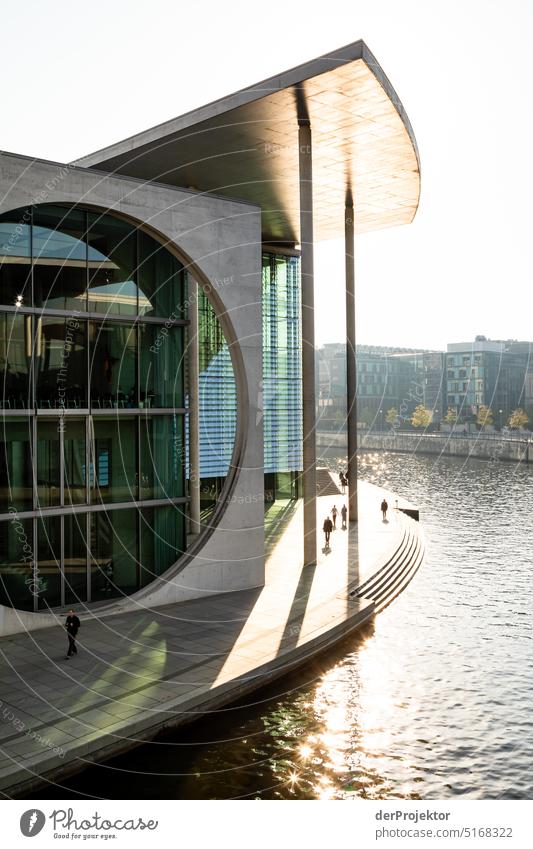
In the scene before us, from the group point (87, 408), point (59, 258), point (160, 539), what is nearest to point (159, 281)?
point (59, 258)

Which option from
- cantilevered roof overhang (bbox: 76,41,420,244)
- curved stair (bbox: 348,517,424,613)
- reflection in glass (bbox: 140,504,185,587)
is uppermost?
cantilevered roof overhang (bbox: 76,41,420,244)

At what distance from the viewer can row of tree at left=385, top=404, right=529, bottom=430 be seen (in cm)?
10406

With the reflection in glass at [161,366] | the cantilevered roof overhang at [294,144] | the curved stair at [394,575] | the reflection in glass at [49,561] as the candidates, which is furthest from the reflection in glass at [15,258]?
the curved stair at [394,575]

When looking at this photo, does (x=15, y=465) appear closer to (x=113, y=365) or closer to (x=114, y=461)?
(x=114, y=461)

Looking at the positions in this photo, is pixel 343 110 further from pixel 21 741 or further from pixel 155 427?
pixel 21 741

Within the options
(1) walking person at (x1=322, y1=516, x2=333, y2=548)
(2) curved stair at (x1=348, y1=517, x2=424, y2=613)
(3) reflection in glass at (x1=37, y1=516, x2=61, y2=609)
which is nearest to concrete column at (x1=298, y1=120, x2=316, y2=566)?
(2) curved stair at (x1=348, y1=517, x2=424, y2=613)

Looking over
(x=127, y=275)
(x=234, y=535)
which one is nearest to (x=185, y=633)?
(x=234, y=535)

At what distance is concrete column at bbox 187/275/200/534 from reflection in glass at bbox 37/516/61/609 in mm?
4650

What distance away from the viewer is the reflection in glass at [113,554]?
21812 millimetres

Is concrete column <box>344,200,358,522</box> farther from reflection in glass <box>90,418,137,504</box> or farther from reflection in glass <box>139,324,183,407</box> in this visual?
reflection in glass <box>90,418,137,504</box>

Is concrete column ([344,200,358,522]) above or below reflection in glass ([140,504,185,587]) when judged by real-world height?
above
